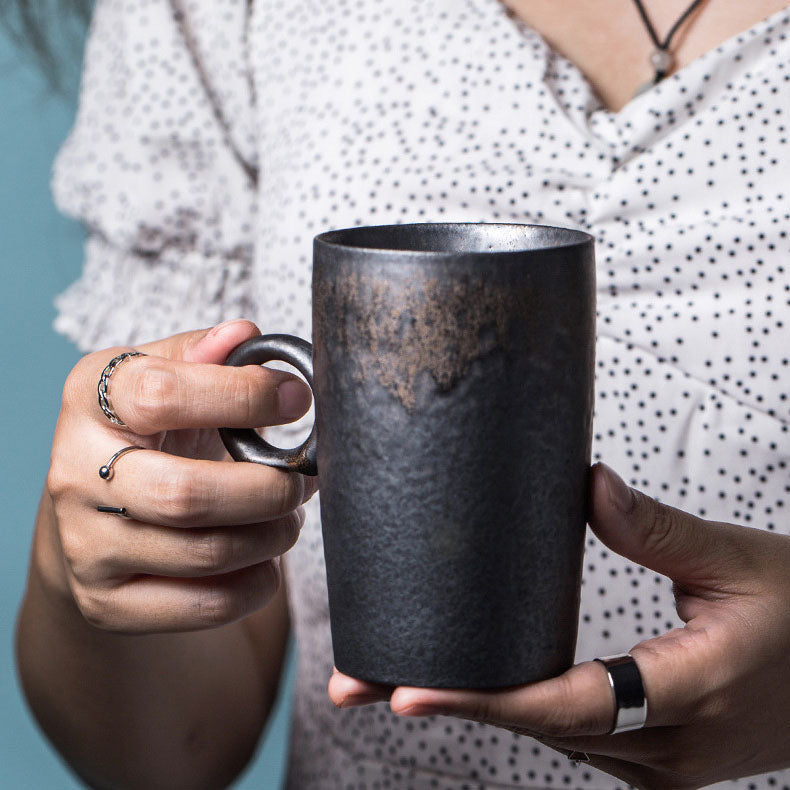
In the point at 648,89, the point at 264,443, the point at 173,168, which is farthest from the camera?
the point at 173,168

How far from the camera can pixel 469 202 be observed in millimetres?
779

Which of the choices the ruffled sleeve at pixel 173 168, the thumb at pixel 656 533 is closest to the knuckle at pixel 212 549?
the thumb at pixel 656 533

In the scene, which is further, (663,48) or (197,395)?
(663,48)

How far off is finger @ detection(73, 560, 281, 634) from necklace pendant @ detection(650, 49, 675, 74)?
54 centimetres

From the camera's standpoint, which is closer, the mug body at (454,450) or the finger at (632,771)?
the mug body at (454,450)

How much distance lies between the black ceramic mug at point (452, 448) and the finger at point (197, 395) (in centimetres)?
2

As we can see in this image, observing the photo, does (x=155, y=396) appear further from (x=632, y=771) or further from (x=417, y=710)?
(x=632, y=771)

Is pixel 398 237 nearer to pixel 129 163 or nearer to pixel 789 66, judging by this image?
pixel 789 66

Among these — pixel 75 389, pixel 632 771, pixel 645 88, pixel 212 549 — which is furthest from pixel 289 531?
pixel 645 88

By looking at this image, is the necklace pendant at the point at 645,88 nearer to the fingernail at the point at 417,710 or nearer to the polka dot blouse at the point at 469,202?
the polka dot blouse at the point at 469,202

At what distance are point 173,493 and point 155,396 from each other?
0.18 ft

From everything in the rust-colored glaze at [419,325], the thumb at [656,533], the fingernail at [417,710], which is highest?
the rust-colored glaze at [419,325]

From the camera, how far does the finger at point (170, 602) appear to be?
22.2 inches

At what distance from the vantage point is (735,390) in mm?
713
